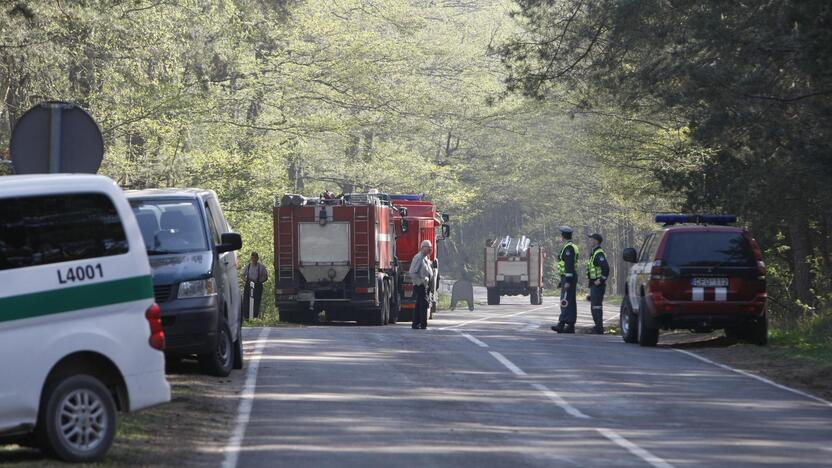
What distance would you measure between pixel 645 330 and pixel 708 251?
1.69 meters

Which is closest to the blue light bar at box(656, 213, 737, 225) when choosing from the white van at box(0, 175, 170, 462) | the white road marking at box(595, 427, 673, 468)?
the white road marking at box(595, 427, 673, 468)

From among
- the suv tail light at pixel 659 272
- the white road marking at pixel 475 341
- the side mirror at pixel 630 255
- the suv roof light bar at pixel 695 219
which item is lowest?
the white road marking at pixel 475 341

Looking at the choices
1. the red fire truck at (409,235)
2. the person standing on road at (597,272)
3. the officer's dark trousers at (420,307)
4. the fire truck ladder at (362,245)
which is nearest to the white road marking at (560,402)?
the person standing on road at (597,272)

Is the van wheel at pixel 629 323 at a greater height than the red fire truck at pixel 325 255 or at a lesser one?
lesser

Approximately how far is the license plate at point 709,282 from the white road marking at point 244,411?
6.65 metres

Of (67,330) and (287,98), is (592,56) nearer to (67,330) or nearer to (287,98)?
(287,98)

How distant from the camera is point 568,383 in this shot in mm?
16641

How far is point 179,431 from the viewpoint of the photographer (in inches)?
495

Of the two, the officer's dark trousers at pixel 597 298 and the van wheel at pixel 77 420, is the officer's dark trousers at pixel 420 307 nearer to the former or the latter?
the officer's dark trousers at pixel 597 298

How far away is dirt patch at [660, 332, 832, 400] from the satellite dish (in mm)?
8448

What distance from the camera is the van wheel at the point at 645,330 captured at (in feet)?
73.6

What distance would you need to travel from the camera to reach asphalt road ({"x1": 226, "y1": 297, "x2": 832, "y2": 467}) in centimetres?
1119

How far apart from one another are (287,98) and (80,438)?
3435 centimetres

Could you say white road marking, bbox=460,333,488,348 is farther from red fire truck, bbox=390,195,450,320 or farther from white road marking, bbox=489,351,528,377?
red fire truck, bbox=390,195,450,320
